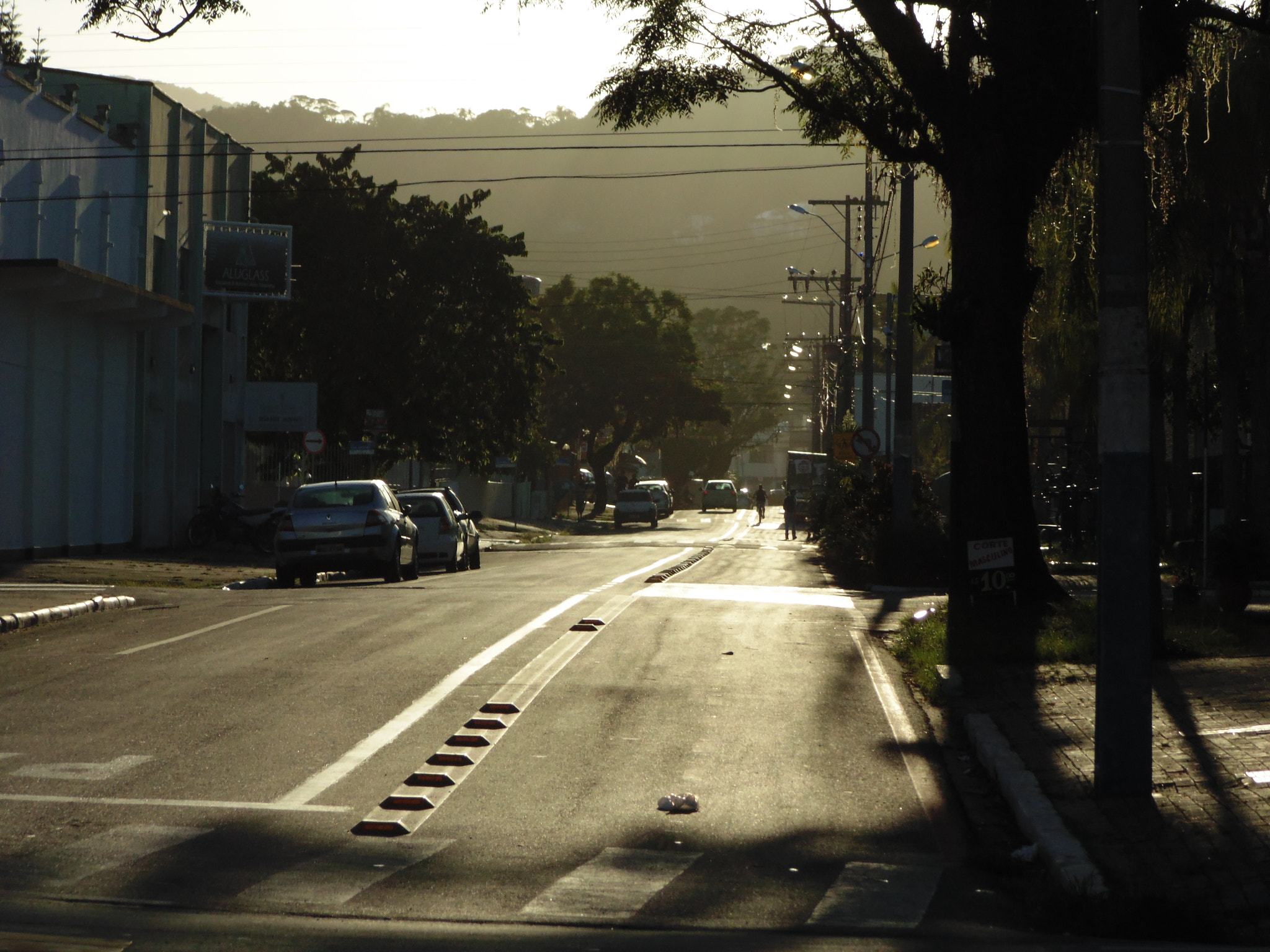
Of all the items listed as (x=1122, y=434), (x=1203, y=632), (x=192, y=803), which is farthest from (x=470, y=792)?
(x=1203, y=632)

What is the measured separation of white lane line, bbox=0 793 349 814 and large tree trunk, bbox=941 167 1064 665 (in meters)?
9.05

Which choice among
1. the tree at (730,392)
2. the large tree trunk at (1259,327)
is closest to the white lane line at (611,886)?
the large tree trunk at (1259,327)

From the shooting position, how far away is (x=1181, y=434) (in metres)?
32.2

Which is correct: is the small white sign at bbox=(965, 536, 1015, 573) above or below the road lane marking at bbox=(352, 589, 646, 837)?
above

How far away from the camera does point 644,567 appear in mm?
27547

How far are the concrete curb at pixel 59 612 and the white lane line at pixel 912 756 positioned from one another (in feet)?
26.9

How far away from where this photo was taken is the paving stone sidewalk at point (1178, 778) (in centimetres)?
Answer: 567

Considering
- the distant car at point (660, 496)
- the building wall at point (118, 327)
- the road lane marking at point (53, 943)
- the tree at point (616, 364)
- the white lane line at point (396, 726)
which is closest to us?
the road lane marking at point (53, 943)

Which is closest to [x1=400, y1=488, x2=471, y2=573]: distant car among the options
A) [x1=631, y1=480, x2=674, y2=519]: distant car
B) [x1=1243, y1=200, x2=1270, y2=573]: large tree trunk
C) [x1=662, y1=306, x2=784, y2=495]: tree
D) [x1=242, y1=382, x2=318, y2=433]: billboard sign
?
[x1=242, y1=382, x2=318, y2=433]: billboard sign

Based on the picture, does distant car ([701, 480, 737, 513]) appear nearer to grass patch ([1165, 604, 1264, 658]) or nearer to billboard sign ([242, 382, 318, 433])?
billboard sign ([242, 382, 318, 433])

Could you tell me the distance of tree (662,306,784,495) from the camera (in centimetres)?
11212

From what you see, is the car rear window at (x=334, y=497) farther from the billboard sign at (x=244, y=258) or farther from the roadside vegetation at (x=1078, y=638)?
the billboard sign at (x=244, y=258)

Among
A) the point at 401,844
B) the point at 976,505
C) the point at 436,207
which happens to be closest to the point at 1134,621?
the point at 401,844

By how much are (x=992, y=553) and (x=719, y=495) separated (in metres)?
73.3
